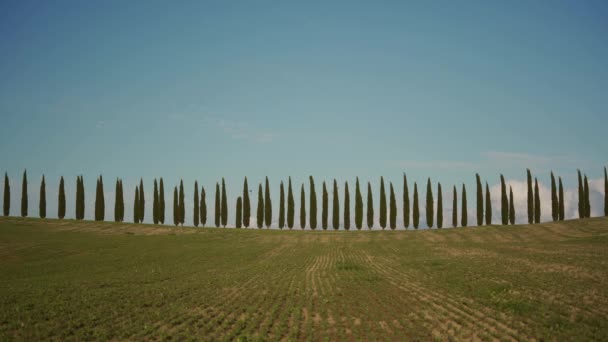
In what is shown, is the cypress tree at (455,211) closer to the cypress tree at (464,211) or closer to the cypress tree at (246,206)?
the cypress tree at (464,211)

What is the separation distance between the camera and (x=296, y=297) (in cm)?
2259

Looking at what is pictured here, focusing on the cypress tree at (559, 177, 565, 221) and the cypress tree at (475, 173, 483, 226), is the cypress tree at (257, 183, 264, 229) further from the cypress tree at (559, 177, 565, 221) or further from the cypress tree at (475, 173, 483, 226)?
the cypress tree at (559, 177, 565, 221)

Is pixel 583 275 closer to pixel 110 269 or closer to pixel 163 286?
pixel 163 286

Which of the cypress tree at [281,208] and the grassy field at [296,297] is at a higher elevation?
the cypress tree at [281,208]

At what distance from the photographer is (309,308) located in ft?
65.0

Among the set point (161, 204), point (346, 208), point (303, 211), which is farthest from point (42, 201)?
point (346, 208)

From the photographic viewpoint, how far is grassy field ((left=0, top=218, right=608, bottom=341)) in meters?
15.8

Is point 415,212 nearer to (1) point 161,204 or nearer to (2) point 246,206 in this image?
(2) point 246,206

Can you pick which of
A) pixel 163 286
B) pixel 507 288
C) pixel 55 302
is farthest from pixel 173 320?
pixel 507 288

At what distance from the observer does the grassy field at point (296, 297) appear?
15805 millimetres

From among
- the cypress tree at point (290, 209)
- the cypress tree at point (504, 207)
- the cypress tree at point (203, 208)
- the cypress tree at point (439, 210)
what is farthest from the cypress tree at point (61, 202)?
the cypress tree at point (504, 207)

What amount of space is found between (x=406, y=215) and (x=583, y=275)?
6301 centimetres

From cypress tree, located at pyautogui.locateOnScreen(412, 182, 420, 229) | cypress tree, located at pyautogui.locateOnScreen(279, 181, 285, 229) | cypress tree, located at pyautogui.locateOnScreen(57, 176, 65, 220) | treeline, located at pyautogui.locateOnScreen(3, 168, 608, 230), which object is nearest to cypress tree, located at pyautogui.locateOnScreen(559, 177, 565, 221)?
treeline, located at pyautogui.locateOnScreen(3, 168, 608, 230)

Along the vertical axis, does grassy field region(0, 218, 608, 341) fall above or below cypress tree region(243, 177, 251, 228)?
below
